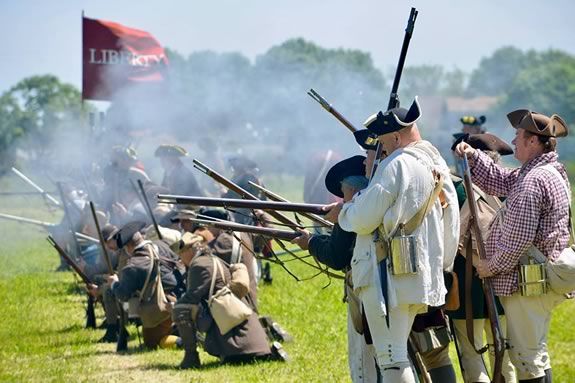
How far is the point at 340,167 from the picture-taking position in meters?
6.21

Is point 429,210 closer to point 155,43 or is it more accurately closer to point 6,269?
point 6,269

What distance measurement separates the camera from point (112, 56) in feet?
60.2

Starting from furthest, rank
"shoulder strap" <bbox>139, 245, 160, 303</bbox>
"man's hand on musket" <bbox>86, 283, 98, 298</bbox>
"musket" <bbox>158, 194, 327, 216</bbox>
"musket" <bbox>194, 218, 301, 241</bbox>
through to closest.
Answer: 1. "man's hand on musket" <bbox>86, 283, 98, 298</bbox>
2. "shoulder strap" <bbox>139, 245, 160, 303</bbox>
3. "musket" <bbox>194, 218, 301, 241</bbox>
4. "musket" <bbox>158, 194, 327, 216</bbox>

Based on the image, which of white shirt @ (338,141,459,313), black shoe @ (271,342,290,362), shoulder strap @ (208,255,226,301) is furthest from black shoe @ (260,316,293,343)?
white shirt @ (338,141,459,313)

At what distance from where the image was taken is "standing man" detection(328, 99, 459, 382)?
5.44m

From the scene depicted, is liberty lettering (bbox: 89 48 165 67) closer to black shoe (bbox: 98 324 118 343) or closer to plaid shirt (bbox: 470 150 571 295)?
black shoe (bbox: 98 324 118 343)

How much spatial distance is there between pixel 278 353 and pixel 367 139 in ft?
11.1

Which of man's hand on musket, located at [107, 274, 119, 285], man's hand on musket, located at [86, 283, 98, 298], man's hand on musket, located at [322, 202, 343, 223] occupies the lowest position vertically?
man's hand on musket, located at [86, 283, 98, 298]

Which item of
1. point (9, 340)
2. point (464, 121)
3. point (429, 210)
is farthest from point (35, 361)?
point (464, 121)

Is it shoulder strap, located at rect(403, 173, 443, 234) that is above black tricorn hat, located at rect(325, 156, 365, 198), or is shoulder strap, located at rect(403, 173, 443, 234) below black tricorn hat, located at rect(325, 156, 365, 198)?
below

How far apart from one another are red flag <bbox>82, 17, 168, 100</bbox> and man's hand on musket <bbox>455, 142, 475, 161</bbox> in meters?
12.1

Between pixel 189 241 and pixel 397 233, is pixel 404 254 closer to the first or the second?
pixel 397 233

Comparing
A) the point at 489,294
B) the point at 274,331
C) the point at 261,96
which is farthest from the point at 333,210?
the point at 261,96

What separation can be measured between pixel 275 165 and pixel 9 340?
104ft
